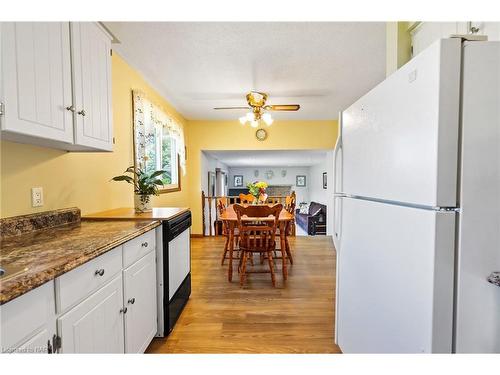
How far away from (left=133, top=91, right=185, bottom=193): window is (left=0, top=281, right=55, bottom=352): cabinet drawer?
83.2 inches

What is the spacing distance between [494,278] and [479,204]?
257 millimetres

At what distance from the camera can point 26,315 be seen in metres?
0.75

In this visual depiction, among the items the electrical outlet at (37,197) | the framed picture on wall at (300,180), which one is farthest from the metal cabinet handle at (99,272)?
the framed picture on wall at (300,180)

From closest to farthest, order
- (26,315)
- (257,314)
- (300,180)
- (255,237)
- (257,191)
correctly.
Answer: (26,315)
(257,314)
(255,237)
(257,191)
(300,180)

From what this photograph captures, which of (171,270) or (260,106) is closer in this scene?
(171,270)

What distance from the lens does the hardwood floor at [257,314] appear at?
1.78 metres

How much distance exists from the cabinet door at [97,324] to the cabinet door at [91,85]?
0.89 m

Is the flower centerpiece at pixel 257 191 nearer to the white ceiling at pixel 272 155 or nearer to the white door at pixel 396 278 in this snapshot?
the white ceiling at pixel 272 155

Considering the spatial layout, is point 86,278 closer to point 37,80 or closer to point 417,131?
point 37,80

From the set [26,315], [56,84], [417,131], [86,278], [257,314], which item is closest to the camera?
[26,315]

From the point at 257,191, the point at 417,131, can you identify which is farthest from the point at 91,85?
the point at 257,191
